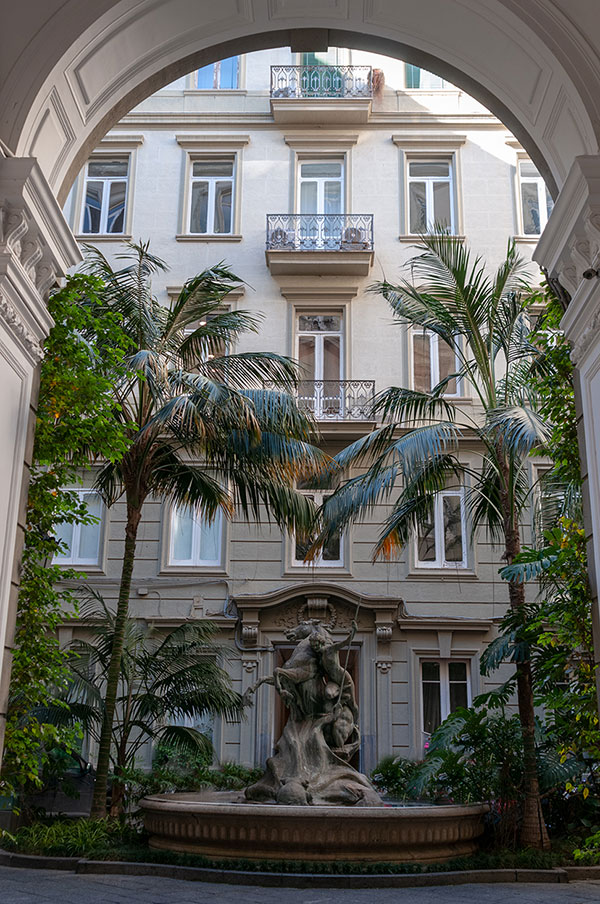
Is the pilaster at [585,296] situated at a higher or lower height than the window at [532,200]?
lower

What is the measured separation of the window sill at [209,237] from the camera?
20078mm

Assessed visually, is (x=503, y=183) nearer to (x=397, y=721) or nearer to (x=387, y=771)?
(x=397, y=721)

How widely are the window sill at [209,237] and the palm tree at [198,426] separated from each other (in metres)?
7.28

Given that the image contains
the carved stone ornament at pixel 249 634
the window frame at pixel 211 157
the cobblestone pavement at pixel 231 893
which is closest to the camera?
the cobblestone pavement at pixel 231 893

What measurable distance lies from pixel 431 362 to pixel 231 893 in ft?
43.3

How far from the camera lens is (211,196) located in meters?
20.7

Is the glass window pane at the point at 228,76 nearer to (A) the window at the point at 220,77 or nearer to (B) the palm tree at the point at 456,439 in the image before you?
(A) the window at the point at 220,77

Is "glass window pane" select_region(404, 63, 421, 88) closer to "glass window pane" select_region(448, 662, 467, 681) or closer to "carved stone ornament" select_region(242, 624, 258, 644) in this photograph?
"carved stone ornament" select_region(242, 624, 258, 644)

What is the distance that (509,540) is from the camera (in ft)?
37.8

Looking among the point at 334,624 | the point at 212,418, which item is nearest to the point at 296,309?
the point at 334,624

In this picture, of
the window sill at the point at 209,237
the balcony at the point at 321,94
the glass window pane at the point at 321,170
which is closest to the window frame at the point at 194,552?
the window sill at the point at 209,237

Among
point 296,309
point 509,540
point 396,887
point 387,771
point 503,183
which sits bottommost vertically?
point 396,887

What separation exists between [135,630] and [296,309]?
849 centimetres

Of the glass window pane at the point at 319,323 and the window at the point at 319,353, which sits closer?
the window at the point at 319,353
